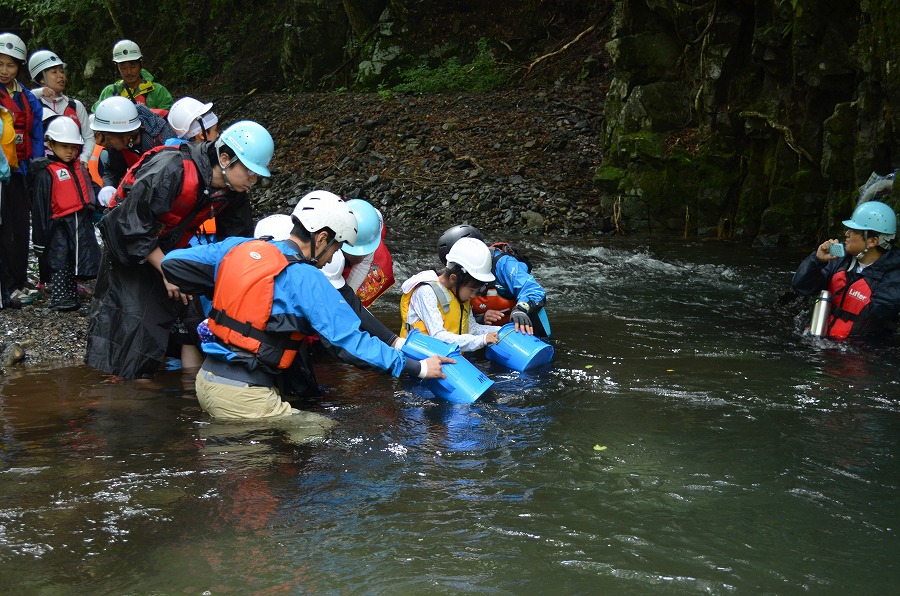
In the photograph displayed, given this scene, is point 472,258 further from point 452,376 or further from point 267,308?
point 267,308

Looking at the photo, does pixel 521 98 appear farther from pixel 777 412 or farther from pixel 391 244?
pixel 777 412

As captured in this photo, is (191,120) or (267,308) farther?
(191,120)

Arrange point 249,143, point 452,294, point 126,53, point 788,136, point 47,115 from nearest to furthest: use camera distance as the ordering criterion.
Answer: point 249,143
point 452,294
point 47,115
point 126,53
point 788,136

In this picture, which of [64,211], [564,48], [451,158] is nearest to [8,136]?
[64,211]

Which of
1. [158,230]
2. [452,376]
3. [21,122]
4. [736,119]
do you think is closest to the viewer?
[452,376]

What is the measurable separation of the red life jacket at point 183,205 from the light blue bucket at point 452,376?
5.19ft

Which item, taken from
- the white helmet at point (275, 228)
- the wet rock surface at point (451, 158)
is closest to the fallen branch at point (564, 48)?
the wet rock surface at point (451, 158)

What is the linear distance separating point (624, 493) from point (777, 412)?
1802 mm

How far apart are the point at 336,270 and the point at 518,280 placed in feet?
5.92

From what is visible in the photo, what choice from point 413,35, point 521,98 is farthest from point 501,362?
point 413,35

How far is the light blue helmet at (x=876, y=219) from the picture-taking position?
24.8 ft

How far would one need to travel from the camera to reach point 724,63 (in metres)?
13.6

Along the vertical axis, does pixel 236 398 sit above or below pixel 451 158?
below

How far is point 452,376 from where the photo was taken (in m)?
5.77
